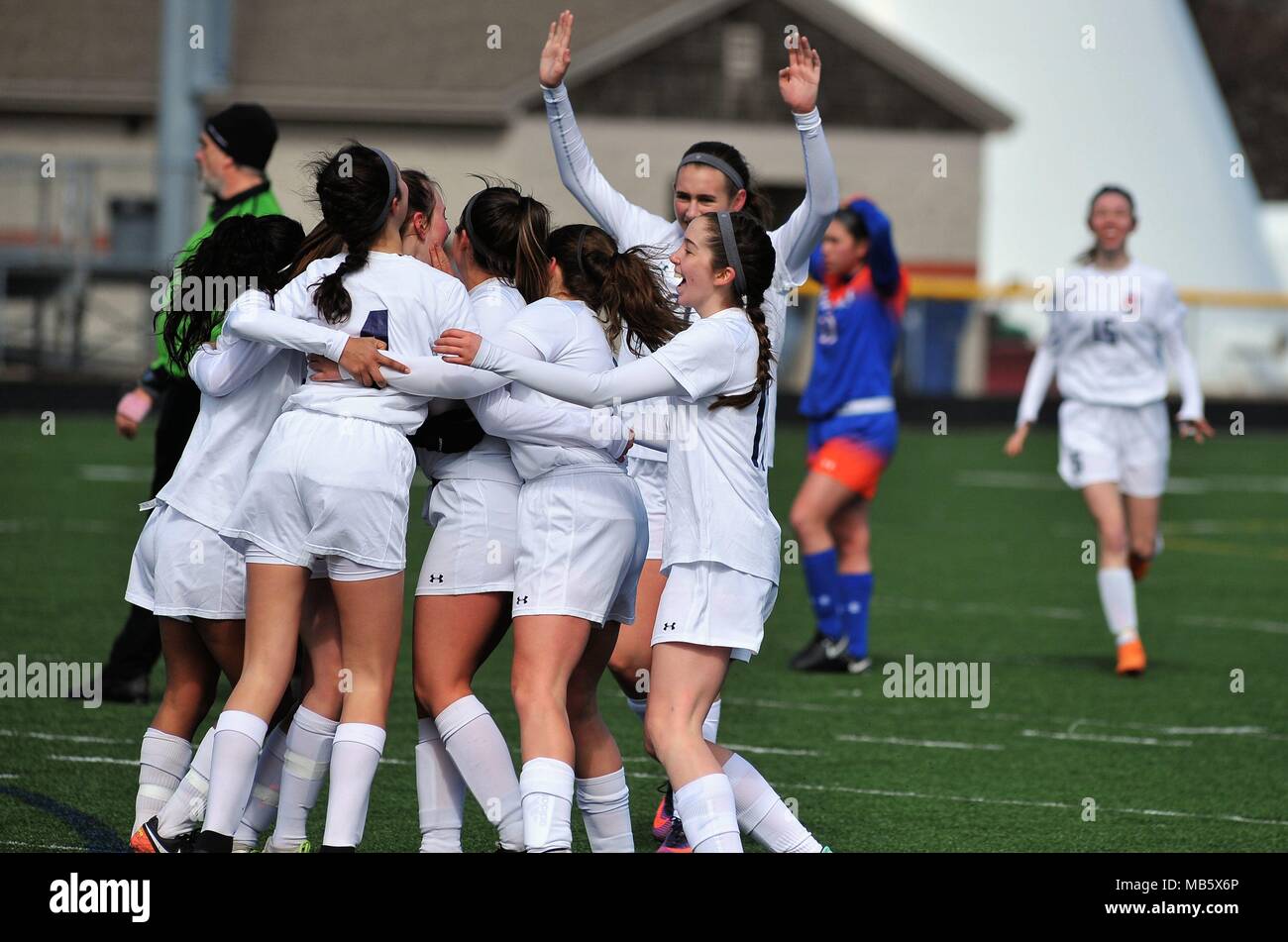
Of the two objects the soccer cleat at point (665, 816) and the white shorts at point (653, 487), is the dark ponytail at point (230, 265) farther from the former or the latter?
the soccer cleat at point (665, 816)

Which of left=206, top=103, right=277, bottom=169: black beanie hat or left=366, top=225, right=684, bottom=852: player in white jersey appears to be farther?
left=206, top=103, right=277, bottom=169: black beanie hat

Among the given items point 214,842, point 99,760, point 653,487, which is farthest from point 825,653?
point 214,842

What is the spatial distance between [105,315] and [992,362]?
13107 millimetres

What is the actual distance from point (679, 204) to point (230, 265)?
4.78ft

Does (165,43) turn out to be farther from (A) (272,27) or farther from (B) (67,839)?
(B) (67,839)

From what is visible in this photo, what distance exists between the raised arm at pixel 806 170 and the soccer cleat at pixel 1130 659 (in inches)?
160

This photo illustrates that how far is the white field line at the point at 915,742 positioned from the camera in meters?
8.18

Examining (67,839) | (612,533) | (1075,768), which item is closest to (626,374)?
(612,533)

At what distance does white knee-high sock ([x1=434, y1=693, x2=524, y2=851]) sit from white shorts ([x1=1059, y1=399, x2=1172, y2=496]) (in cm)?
522

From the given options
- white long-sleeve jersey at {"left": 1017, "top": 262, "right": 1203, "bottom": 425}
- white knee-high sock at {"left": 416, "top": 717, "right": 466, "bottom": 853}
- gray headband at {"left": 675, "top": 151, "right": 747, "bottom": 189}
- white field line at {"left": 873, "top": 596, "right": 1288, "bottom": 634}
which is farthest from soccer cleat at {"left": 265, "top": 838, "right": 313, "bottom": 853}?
white field line at {"left": 873, "top": 596, "right": 1288, "bottom": 634}

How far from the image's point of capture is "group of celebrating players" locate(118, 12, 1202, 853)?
5336 mm

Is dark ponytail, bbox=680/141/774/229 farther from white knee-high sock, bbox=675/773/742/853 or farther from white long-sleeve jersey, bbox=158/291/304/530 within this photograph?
white knee-high sock, bbox=675/773/742/853

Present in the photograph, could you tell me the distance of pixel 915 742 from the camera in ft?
27.1
